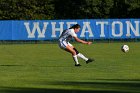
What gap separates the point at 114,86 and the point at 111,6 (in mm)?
50291

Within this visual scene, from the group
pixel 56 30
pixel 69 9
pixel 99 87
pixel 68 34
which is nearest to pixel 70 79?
pixel 99 87

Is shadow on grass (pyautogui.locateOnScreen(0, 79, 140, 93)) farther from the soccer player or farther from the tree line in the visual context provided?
the tree line

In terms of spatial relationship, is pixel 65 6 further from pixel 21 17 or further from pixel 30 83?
pixel 30 83

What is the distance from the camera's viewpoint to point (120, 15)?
66.5m

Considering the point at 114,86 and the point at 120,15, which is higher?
the point at 114,86

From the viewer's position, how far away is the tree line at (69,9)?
65562 mm

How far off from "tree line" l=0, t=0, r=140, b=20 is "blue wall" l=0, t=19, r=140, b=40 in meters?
11.2

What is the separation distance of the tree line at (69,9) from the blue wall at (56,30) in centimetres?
1115

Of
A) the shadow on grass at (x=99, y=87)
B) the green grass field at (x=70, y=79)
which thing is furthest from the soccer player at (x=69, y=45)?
the shadow on grass at (x=99, y=87)

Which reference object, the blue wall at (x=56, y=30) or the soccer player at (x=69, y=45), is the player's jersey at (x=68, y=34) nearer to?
the soccer player at (x=69, y=45)

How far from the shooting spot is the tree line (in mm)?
65562

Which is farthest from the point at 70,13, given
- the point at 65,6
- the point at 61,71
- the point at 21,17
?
the point at 61,71

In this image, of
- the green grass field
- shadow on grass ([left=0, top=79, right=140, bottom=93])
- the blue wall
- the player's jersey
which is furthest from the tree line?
shadow on grass ([left=0, top=79, right=140, bottom=93])

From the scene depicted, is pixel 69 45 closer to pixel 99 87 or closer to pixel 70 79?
pixel 70 79
